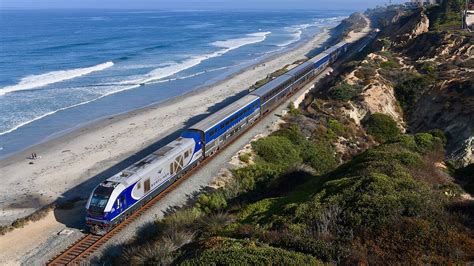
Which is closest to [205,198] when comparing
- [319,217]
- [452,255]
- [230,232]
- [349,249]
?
[230,232]

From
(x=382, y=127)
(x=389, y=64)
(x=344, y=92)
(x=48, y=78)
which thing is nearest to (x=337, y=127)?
(x=382, y=127)

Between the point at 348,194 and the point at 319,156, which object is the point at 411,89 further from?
the point at 348,194

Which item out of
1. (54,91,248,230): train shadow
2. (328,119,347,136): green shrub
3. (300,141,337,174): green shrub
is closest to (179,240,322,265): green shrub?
(54,91,248,230): train shadow

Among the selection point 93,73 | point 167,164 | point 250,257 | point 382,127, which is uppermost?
point 250,257

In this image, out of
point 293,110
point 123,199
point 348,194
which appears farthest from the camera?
point 293,110

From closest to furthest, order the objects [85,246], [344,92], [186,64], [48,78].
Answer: [85,246], [344,92], [48,78], [186,64]

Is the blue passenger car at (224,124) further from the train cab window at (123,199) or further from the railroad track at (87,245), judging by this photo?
the train cab window at (123,199)

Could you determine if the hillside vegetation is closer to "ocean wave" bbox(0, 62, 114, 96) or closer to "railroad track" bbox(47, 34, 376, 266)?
"railroad track" bbox(47, 34, 376, 266)
